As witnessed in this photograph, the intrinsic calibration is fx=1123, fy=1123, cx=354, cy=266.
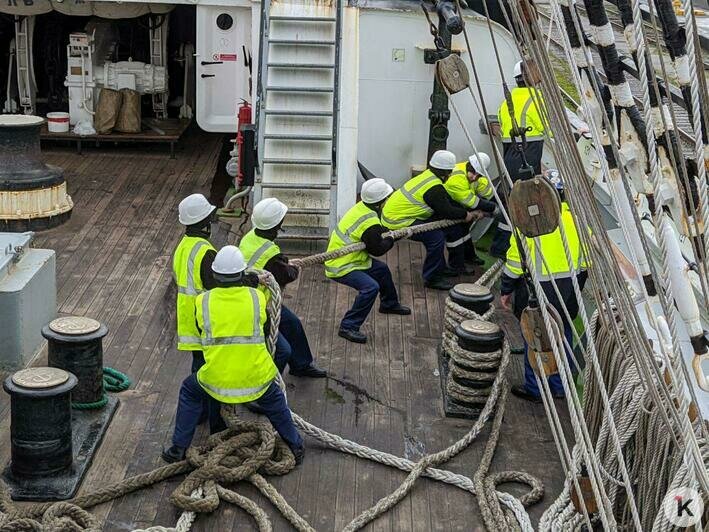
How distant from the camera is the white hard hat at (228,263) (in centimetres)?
621

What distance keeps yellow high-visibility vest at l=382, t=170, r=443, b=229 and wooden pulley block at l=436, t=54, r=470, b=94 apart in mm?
3297

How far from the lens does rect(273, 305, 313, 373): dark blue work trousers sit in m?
7.62

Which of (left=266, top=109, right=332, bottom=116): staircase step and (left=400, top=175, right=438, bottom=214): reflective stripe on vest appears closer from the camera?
(left=400, top=175, right=438, bottom=214): reflective stripe on vest

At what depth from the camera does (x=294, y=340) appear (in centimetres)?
770

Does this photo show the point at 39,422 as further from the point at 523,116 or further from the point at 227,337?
the point at 523,116

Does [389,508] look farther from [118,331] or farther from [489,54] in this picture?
[489,54]

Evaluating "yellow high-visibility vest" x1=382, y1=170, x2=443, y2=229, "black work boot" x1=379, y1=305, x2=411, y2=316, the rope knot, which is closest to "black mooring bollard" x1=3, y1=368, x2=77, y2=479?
the rope knot

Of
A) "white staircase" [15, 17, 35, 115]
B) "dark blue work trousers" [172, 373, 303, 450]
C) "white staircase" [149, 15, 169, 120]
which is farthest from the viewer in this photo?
"white staircase" [149, 15, 169, 120]

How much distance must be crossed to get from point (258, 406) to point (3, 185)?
4.47m

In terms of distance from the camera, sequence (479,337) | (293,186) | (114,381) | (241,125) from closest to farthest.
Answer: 1. (479,337)
2. (114,381)
3. (293,186)
4. (241,125)

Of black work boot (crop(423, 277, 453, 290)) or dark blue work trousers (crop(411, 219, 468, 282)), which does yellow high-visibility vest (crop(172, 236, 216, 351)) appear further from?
black work boot (crop(423, 277, 453, 290))

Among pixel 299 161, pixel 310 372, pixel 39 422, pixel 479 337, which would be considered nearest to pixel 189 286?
pixel 39 422

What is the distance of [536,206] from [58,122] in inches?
374

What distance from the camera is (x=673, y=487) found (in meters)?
4.35
